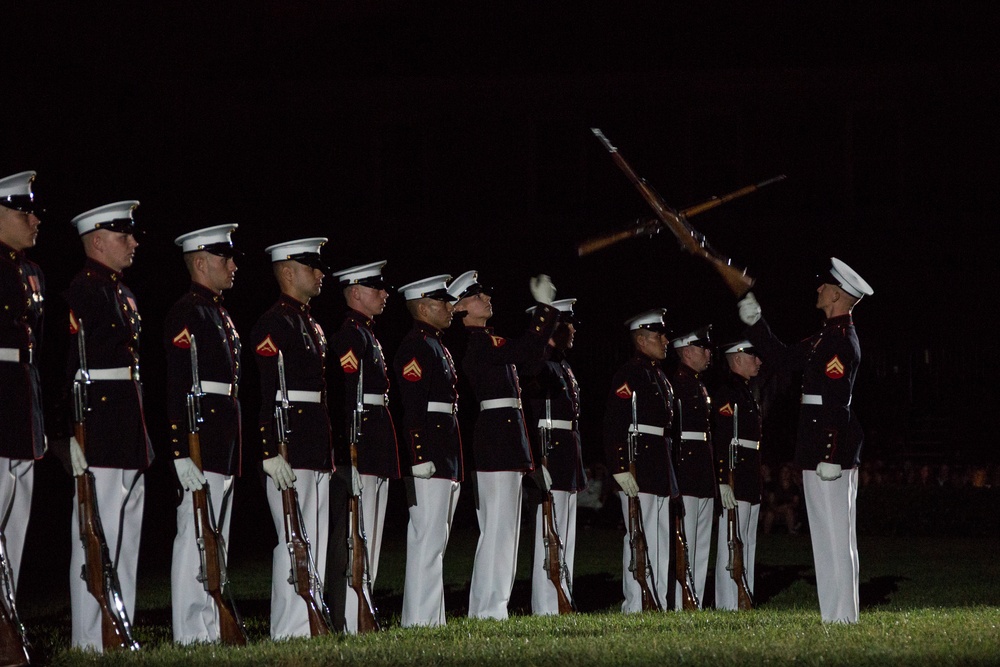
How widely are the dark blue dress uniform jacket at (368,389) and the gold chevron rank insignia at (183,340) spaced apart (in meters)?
1.46

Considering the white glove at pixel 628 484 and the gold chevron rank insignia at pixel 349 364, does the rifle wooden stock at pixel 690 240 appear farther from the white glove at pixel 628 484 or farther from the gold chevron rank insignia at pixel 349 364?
the gold chevron rank insignia at pixel 349 364

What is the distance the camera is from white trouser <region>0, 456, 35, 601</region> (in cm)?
707

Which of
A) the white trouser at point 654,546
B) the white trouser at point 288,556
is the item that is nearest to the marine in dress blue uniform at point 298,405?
the white trouser at point 288,556

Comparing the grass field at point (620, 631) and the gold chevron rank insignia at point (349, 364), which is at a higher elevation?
the gold chevron rank insignia at point (349, 364)

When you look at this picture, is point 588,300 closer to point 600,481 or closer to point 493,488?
point 600,481

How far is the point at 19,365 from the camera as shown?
7203 millimetres

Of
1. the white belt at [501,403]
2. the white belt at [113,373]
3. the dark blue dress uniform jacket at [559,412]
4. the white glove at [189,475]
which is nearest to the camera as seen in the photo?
the white belt at [113,373]

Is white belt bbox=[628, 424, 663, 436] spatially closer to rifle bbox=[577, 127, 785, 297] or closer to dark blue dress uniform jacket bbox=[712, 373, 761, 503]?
dark blue dress uniform jacket bbox=[712, 373, 761, 503]

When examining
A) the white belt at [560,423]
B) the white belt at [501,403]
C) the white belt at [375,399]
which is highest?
the white belt at [375,399]

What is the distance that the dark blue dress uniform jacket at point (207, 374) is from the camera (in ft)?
26.3

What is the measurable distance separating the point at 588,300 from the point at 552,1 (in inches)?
264

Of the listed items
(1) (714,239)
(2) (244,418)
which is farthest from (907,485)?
(2) (244,418)

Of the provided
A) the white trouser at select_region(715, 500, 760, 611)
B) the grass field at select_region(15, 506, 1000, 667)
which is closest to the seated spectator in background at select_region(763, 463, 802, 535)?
the grass field at select_region(15, 506, 1000, 667)

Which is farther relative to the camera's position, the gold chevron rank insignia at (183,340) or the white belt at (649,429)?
the white belt at (649,429)
